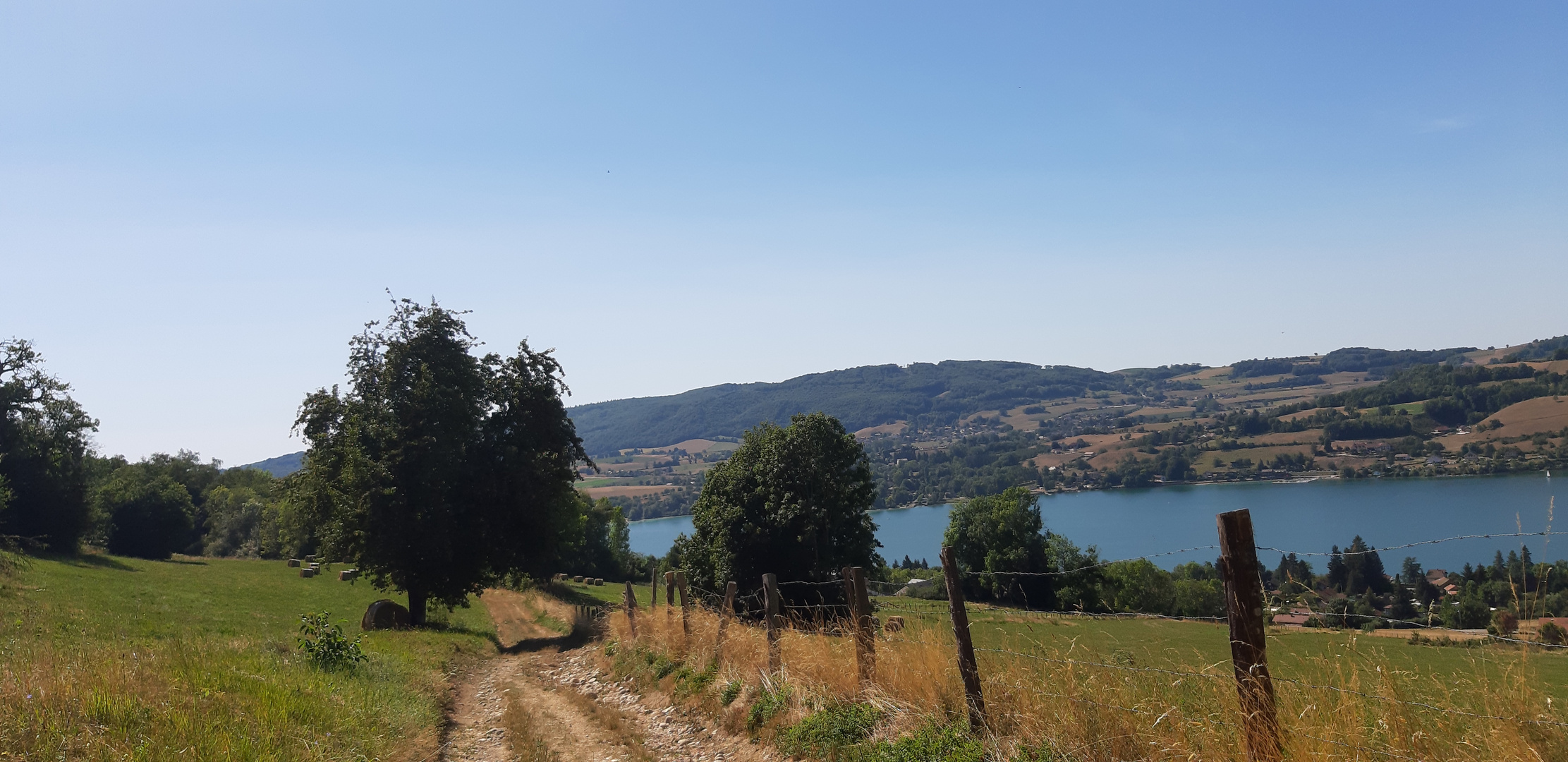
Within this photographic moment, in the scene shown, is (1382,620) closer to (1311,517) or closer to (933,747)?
(933,747)

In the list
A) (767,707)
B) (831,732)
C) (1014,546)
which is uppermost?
(831,732)

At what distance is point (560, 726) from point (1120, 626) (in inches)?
498

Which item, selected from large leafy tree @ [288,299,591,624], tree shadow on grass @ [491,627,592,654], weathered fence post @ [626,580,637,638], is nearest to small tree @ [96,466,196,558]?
large leafy tree @ [288,299,591,624]

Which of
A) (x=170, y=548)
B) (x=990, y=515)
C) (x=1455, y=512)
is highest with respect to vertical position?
(x=170, y=548)

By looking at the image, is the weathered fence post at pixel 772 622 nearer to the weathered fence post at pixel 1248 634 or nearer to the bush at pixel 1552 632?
the weathered fence post at pixel 1248 634

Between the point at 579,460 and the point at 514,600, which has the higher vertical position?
the point at 579,460

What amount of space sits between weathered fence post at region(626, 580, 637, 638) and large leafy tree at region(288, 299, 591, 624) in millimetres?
7698

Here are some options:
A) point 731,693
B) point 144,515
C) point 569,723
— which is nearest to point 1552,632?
point 731,693

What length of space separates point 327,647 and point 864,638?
890 cm

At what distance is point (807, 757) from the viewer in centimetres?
788

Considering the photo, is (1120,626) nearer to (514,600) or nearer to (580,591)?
(514,600)

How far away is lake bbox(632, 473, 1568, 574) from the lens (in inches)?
2965

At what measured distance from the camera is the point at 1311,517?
96625mm

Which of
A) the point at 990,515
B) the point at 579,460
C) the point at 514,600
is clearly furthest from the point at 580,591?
the point at 990,515
